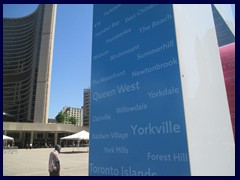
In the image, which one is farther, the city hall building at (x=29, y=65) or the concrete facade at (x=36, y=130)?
the city hall building at (x=29, y=65)

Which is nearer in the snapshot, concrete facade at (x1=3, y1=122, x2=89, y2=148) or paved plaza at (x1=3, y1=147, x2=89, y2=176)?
paved plaza at (x1=3, y1=147, x2=89, y2=176)

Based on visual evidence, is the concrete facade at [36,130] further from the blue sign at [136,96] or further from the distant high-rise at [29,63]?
the blue sign at [136,96]

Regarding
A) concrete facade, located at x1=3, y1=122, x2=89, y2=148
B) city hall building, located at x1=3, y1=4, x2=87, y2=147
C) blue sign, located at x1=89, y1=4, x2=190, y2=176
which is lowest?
blue sign, located at x1=89, y1=4, x2=190, y2=176

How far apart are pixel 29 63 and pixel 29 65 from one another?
101 centimetres

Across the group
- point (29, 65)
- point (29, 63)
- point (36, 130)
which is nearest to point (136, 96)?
point (36, 130)

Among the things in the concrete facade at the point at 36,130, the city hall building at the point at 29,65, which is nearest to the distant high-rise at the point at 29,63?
the city hall building at the point at 29,65

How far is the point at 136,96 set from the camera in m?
2.82

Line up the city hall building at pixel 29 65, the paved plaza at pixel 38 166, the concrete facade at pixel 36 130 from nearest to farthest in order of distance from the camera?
the paved plaza at pixel 38 166 < the concrete facade at pixel 36 130 < the city hall building at pixel 29 65

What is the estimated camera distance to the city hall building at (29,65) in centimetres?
9538

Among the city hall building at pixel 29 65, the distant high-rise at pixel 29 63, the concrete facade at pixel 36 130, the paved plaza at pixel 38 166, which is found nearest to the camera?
the paved plaza at pixel 38 166

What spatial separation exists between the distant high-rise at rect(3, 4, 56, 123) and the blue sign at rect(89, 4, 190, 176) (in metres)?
91.8

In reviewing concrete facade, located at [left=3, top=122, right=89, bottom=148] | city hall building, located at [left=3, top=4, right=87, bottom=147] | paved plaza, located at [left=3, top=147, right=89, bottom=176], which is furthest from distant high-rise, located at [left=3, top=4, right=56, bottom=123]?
paved plaza, located at [left=3, top=147, right=89, bottom=176]

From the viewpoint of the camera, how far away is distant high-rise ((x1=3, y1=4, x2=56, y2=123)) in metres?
95.8

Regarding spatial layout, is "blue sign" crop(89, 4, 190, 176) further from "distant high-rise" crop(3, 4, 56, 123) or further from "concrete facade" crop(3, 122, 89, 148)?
"distant high-rise" crop(3, 4, 56, 123)
